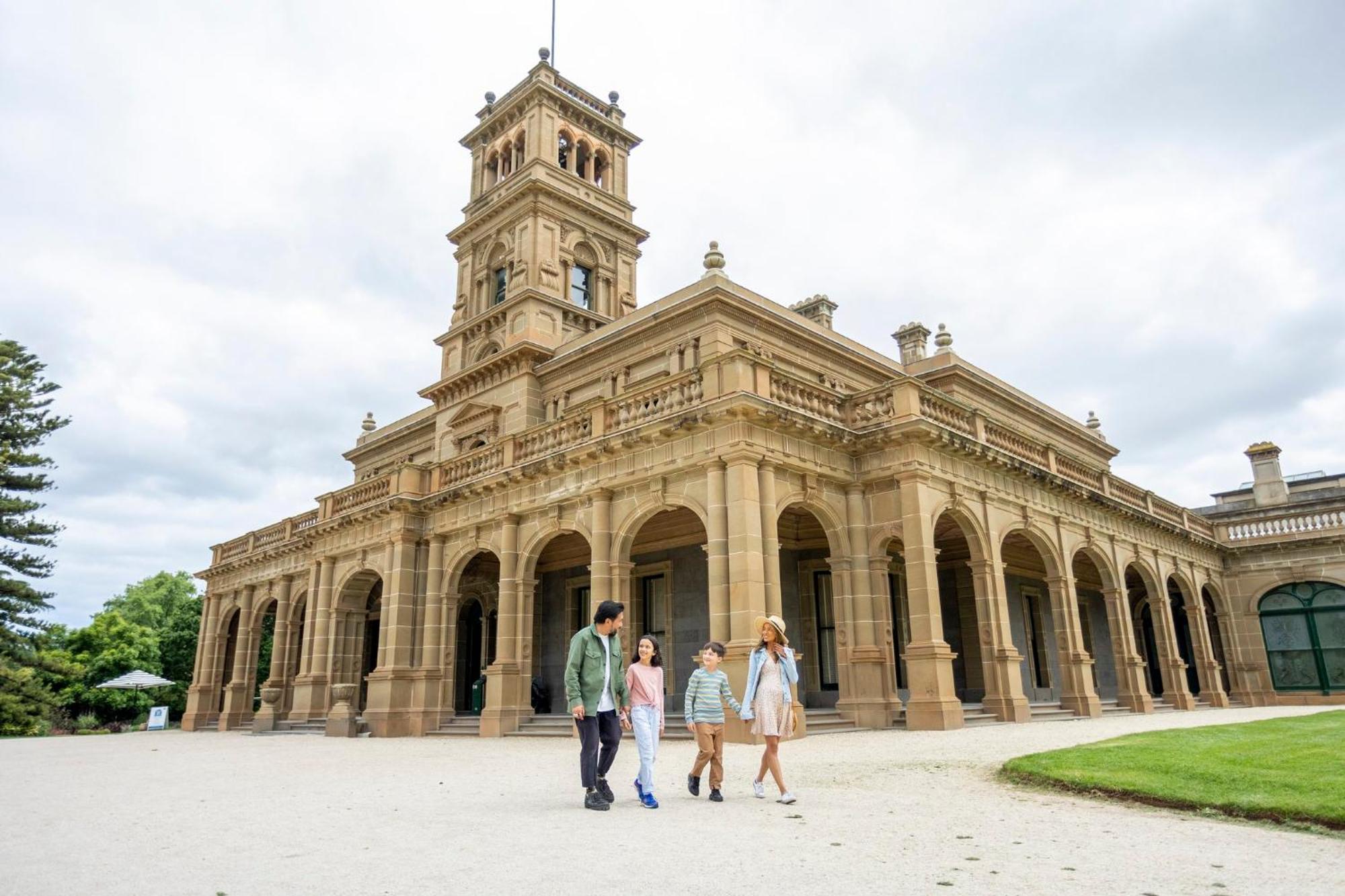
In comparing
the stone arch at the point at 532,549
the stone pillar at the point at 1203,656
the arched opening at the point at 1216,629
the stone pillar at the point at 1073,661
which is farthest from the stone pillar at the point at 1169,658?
the stone arch at the point at 532,549

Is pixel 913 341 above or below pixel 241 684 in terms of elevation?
above

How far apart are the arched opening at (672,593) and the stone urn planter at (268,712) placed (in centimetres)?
1164

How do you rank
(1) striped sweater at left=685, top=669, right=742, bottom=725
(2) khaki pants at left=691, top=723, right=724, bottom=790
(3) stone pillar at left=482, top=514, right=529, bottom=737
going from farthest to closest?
(3) stone pillar at left=482, top=514, right=529, bottom=737
(1) striped sweater at left=685, top=669, right=742, bottom=725
(2) khaki pants at left=691, top=723, right=724, bottom=790

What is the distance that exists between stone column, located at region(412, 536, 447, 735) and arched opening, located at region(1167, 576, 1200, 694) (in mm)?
21974

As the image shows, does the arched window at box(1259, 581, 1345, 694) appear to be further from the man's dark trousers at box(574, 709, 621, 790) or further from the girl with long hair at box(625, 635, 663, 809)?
the man's dark trousers at box(574, 709, 621, 790)

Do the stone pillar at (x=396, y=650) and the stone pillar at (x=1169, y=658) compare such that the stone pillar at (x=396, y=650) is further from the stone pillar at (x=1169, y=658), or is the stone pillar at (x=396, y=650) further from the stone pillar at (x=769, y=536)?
the stone pillar at (x=1169, y=658)

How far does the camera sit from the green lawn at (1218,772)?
622 cm

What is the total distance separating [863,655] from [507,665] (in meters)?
7.55

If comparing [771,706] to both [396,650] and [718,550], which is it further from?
[396,650]

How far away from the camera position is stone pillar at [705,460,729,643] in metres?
14.2

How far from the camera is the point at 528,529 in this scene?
1878 cm

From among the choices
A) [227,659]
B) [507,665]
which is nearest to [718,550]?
[507,665]

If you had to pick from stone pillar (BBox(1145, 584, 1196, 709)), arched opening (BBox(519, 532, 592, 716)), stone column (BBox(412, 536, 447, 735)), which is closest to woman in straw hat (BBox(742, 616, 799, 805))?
arched opening (BBox(519, 532, 592, 716))

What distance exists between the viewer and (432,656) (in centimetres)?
2027
